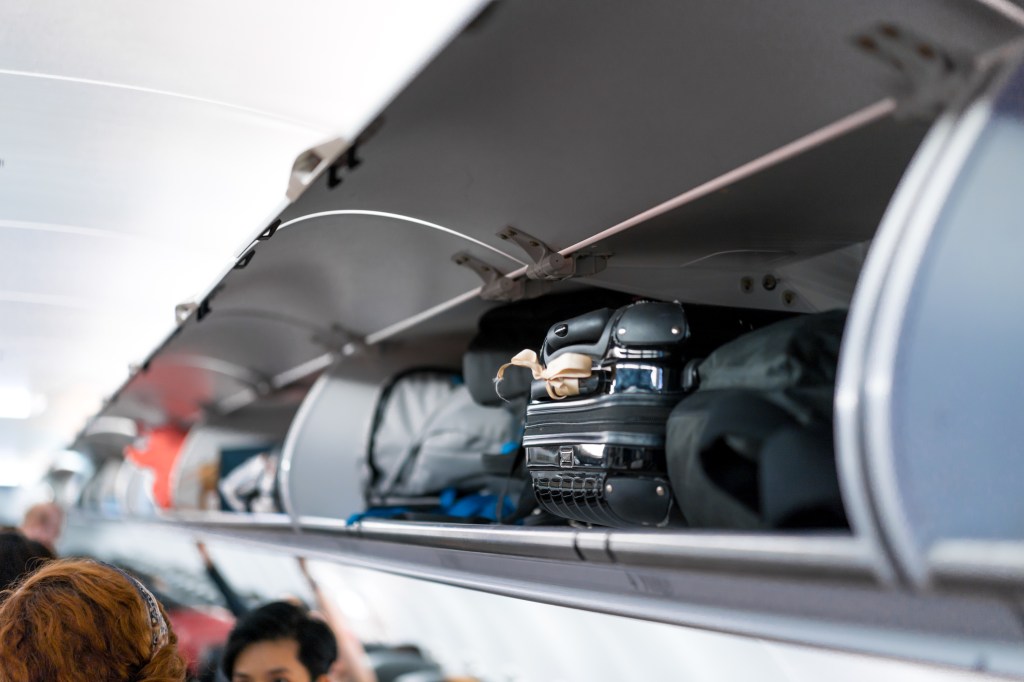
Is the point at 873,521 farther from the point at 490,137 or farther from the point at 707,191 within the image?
the point at 490,137

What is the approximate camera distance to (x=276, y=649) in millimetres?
3387

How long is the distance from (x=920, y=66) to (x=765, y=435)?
413 millimetres

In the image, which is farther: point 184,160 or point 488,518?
point 184,160

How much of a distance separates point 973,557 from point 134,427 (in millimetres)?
6138

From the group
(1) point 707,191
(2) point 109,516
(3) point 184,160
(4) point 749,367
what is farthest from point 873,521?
(2) point 109,516

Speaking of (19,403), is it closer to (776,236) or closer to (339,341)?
(339,341)

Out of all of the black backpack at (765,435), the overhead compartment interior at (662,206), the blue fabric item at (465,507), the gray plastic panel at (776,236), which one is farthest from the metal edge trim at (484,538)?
the gray plastic panel at (776,236)

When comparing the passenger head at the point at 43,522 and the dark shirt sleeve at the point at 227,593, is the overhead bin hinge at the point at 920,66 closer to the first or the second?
the dark shirt sleeve at the point at 227,593

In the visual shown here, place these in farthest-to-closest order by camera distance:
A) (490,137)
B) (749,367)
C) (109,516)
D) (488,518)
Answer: (109,516) < (488,518) < (490,137) < (749,367)

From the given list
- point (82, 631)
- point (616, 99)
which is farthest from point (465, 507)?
point (616, 99)

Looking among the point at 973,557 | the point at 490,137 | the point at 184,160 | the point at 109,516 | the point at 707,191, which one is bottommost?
the point at 109,516

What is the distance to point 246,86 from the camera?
2.80 metres

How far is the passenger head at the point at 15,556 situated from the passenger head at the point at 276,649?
2.28ft

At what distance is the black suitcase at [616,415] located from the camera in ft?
4.68
